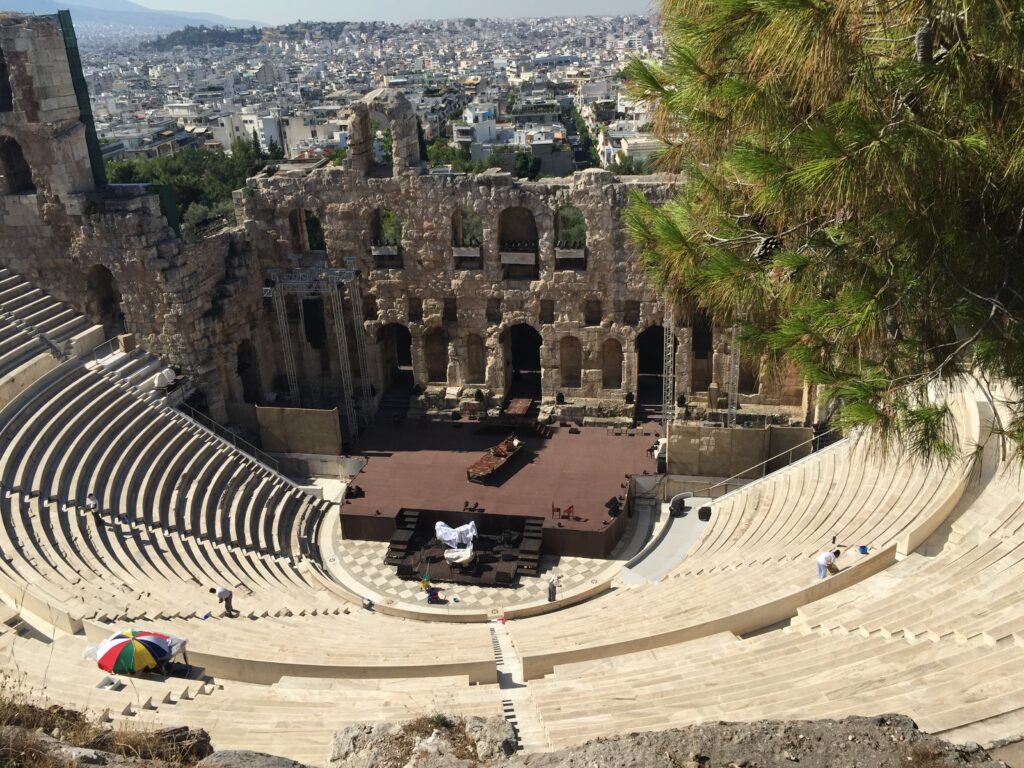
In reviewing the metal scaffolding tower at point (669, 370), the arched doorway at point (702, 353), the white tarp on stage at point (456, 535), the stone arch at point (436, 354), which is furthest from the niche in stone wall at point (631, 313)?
the white tarp on stage at point (456, 535)

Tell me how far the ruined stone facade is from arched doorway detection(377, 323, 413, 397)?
14 centimetres

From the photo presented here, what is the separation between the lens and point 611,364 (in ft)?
89.5

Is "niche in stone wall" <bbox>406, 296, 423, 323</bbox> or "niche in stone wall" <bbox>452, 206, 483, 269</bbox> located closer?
"niche in stone wall" <bbox>452, 206, 483, 269</bbox>

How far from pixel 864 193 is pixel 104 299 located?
2297 cm

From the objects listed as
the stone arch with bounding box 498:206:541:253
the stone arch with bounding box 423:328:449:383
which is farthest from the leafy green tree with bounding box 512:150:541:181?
the stone arch with bounding box 423:328:449:383

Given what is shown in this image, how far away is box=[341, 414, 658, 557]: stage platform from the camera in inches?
853

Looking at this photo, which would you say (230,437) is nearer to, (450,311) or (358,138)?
(450,311)

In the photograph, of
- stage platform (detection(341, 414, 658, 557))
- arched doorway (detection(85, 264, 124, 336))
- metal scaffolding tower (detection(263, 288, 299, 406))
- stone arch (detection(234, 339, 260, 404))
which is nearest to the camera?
stage platform (detection(341, 414, 658, 557))

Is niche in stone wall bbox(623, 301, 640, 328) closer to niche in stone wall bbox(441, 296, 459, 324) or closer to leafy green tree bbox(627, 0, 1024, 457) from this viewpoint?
niche in stone wall bbox(441, 296, 459, 324)

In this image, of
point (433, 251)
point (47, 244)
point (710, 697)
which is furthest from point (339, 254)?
point (710, 697)

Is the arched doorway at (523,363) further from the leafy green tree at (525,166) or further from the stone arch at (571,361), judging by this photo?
the leafy green tree at (525,166)

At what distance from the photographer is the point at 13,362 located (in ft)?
70.5

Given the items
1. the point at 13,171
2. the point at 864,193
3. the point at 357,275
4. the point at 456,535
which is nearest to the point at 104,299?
the point at 13,171

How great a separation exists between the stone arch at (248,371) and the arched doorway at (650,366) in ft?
38.9
